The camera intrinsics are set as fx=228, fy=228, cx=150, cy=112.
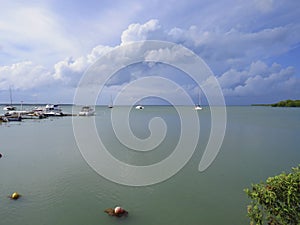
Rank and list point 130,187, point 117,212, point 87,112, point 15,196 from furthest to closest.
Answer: point 87,112, point 130,187, point 15,196, point 117,212

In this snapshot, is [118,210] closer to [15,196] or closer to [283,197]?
[15,196]

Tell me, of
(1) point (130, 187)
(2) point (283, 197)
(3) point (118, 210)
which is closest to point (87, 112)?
(1) point (130, 187)

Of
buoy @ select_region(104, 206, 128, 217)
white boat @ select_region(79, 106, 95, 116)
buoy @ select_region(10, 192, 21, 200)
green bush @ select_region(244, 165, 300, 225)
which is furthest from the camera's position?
white boat @ select_region(79, 106, 95, 116)

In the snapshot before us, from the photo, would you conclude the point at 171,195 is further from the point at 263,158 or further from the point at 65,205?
the point at 263,158

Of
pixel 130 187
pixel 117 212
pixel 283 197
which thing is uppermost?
pixel 283 197

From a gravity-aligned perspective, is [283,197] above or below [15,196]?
above

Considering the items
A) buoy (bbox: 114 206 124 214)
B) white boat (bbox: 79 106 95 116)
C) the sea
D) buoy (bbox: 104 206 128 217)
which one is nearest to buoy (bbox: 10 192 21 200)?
the sea

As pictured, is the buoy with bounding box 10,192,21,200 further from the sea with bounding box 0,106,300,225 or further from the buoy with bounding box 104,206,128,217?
the buoy with bounding box 104,206,128,217

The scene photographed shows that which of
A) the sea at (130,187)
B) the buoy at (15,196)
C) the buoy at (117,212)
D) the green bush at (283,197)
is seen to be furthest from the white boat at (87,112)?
the green bush at (283,197)

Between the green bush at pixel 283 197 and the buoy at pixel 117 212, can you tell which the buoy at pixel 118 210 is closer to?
the buoy at pixel 117 212

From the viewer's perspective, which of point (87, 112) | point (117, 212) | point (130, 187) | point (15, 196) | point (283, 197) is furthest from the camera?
point (87, 112)

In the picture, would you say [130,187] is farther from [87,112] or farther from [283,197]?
[87,112]

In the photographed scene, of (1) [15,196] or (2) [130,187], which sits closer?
(1) [15,196]

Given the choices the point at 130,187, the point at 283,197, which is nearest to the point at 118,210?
the point at 130,187
